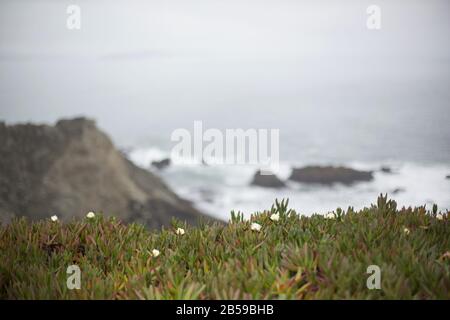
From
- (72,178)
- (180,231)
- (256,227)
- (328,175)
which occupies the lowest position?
(72,178)

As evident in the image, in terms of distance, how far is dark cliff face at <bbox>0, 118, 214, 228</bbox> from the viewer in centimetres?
1819

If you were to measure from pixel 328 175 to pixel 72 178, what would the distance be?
366 inches

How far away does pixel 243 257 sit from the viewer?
5059mm

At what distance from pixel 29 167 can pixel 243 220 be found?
14.3m

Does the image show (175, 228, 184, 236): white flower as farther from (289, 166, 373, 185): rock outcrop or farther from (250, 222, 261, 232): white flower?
(289, 166, 373, 185): rock outcrop

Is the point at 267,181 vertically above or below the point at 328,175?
below

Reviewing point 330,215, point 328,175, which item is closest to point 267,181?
point 328,175

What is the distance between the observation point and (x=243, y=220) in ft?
21.1

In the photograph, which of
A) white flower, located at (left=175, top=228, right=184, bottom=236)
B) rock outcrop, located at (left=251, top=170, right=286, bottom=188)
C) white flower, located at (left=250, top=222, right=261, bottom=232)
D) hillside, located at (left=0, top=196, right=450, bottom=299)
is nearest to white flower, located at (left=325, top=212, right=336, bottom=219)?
hillside, located at (left=0, top=196, right=450, bottom=299)

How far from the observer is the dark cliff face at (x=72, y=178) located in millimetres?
18188

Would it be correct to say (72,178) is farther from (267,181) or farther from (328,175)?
(328,175)

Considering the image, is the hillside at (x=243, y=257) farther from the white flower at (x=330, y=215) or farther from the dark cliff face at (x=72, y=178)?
the dark cliff face at (x=72, y=178)

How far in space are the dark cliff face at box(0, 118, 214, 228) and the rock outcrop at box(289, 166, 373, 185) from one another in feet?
14.6
